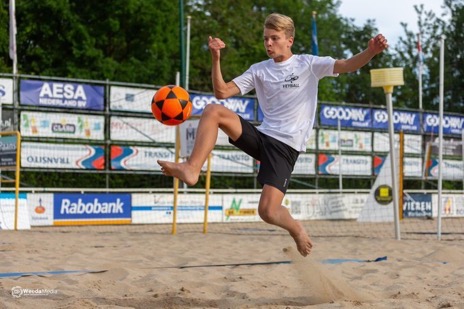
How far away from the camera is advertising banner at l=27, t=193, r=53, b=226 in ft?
52.7

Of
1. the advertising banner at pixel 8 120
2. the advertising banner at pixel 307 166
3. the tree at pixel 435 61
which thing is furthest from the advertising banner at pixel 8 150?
the tree at pixel 435 61

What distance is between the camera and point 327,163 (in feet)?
70.8

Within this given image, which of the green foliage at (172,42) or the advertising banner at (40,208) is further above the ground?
the green foliage at (172,42)

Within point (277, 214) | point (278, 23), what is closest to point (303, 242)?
point (277, 214)

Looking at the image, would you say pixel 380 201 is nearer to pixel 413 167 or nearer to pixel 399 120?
pixel 413 167

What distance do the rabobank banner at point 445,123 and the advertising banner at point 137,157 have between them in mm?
8629

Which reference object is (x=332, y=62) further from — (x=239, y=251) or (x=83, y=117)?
(x=83, y=117)

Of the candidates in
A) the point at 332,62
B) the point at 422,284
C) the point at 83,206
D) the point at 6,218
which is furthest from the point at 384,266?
the point at 83,206

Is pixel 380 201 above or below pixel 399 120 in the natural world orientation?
below

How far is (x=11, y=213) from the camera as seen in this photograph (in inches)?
557

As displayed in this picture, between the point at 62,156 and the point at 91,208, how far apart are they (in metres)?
1.66

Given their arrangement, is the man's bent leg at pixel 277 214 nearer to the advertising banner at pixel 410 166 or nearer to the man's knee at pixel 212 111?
the man's knee at pixel 212 111

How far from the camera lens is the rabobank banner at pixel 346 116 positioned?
21.5m

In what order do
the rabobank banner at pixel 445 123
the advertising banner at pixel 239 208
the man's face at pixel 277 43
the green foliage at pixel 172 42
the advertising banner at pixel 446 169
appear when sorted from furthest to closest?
the green foliage at pixel 172 42
the rabobank banner at pixel 445 123
the advertising banner at pixel 446 169
the advertising banner at pixel 239 208
the man's face at pixel 277 43
